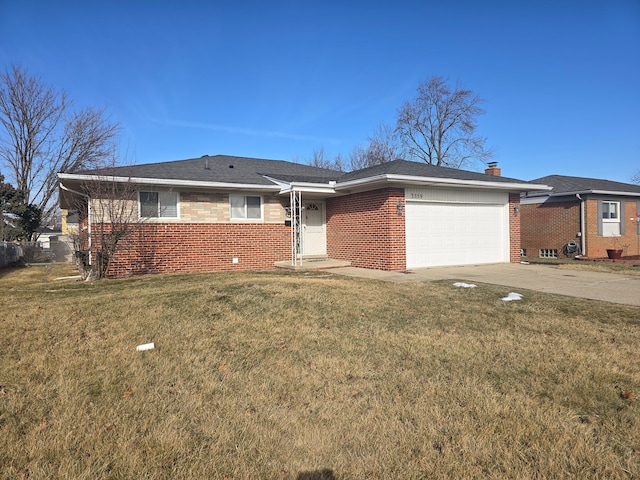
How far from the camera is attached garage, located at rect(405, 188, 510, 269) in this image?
12.7 meters

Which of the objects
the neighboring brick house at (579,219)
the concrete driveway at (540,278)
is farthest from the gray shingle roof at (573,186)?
the concrete driveway at (540,278)

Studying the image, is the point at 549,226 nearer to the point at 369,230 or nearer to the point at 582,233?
the point at 582,233

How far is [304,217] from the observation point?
14.5 m

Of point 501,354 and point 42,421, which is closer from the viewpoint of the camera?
point 42,421

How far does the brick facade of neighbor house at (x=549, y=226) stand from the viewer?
18.2 meters

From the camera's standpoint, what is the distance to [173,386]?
3.93 metres

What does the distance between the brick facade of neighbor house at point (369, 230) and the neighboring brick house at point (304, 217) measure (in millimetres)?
31

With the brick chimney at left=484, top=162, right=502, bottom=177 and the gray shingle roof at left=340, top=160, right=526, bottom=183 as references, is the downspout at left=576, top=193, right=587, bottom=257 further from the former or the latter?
the gray shingle roof at left=340, top=160, right=526, bottom=183

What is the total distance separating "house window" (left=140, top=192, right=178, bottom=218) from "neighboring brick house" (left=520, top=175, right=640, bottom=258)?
1534 cm

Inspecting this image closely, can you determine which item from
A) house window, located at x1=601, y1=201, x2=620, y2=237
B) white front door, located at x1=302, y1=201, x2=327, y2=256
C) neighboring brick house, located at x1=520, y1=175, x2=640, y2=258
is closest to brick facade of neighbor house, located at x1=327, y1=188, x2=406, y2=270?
white front door, located at x1=302, y1=201, x2=327, y2=256

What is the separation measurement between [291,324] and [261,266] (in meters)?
7.91

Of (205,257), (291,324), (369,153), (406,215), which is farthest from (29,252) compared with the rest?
(369,153)

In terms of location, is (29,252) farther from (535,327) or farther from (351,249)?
(535,327)

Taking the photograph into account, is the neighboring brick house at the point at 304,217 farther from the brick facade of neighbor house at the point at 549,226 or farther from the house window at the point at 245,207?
the brick facade of neighbor house at the point at 549,226
